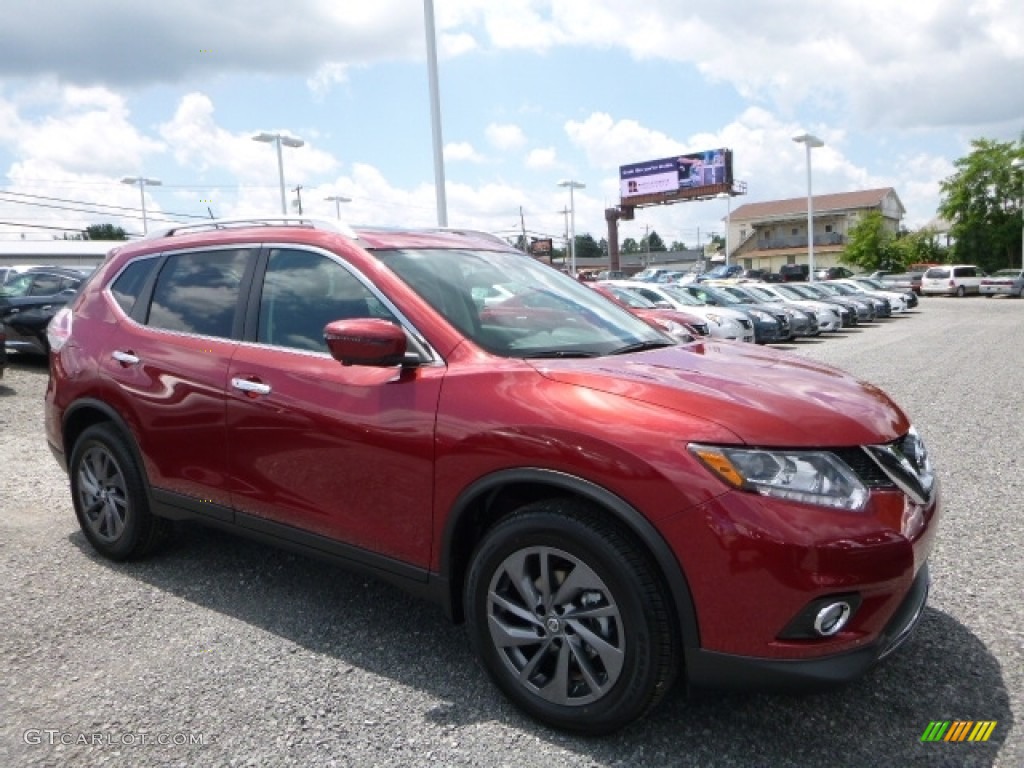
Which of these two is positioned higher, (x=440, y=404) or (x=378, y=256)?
(x=378, y=256)

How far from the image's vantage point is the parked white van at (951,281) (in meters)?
43.2

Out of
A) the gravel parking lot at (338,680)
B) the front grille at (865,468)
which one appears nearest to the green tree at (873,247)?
the gravel parking lot at (338,680)

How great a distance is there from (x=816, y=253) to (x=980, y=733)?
82.6m

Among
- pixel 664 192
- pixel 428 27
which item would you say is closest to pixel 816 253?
pixel 664 192

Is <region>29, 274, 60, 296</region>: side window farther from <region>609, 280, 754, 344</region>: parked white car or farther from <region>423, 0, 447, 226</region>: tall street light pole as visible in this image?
<region>609, 280, 754, 344</region>: parked white car

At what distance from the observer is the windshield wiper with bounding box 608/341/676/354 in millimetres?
3287

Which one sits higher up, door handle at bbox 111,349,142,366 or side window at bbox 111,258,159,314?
side window at bbox 111,258,159,314

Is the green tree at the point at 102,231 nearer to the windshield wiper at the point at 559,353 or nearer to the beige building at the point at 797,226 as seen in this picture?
the beige building at the point at 797,226

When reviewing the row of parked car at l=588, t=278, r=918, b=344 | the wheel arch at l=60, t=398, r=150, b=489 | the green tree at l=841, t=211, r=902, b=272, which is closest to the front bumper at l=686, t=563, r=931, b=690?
the wheel arch at l=60, t=398, r=150, b=489

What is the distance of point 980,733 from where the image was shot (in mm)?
2691

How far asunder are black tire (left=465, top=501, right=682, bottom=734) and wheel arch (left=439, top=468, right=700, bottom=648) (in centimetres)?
6

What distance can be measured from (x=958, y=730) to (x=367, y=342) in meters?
2.36

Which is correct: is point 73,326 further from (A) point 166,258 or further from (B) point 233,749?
(B) point 233,749

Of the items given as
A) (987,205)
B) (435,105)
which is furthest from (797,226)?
(435,105)
